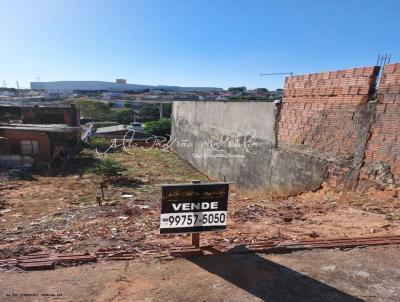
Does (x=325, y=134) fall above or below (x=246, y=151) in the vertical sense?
above

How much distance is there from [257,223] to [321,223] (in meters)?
1.00

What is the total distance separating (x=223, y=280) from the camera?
316cm

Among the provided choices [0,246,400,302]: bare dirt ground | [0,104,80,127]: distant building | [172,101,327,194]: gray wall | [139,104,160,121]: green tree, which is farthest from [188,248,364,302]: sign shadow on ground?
[139,104,160,121]: green tree

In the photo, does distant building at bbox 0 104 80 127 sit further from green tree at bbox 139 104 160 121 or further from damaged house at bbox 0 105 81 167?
green tree at bbox 139 104 160 121

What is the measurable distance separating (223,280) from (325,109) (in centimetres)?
557

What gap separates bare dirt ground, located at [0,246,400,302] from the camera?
9.52ft

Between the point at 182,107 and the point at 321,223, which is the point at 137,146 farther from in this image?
the point at 321,223

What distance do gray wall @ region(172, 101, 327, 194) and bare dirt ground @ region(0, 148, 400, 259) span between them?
711 millimetres

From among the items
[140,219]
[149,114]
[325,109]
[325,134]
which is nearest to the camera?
[140,219]

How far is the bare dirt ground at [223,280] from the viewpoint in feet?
9.52

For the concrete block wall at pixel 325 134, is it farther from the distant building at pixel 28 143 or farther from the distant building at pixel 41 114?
the distant building at pixel 41 114

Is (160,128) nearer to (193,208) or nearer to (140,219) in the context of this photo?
(140,219)

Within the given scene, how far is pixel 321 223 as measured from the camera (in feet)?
16.5

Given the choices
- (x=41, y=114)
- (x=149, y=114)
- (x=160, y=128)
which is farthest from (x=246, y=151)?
(x=149, y=114)
